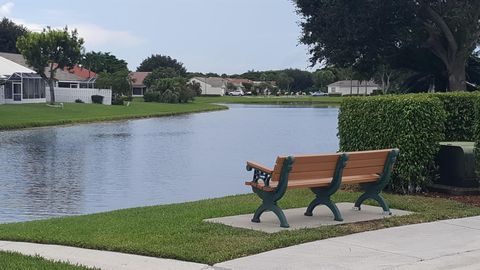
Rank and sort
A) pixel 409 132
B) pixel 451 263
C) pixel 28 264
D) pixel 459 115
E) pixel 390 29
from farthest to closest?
1. pixel 390 29
2. pixel 459 115
3. pixel 409 132
4. pixel 451 263
5. pixel 28 264

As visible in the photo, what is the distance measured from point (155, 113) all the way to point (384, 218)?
5529 centimetres

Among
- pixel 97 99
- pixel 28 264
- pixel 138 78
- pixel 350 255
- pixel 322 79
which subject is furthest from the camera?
pixel 322 79

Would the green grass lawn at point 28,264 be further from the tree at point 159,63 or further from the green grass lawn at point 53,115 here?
the tree at point 159,63

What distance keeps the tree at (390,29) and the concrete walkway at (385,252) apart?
22597mm

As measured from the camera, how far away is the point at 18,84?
63281 mm

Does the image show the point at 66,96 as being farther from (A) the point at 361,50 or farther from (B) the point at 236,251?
(B) the point at 236,251

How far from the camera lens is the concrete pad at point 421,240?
7676 mm

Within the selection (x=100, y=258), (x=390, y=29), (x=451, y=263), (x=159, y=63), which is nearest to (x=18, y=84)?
(x=390, y=29)

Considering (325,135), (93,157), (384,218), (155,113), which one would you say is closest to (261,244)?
(384,218)

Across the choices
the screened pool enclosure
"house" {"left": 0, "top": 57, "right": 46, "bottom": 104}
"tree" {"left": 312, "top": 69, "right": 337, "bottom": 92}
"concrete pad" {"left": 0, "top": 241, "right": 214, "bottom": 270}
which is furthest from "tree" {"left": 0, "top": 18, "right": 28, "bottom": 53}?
"tree" {"left": 312, "top": 69, "right": 337, "bottom": 92}

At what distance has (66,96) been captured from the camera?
7538cm

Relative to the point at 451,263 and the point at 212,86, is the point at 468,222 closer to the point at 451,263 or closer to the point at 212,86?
the point at 451,263

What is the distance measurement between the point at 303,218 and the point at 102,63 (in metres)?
110

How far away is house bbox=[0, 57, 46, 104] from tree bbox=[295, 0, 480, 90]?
35109 millimetres
